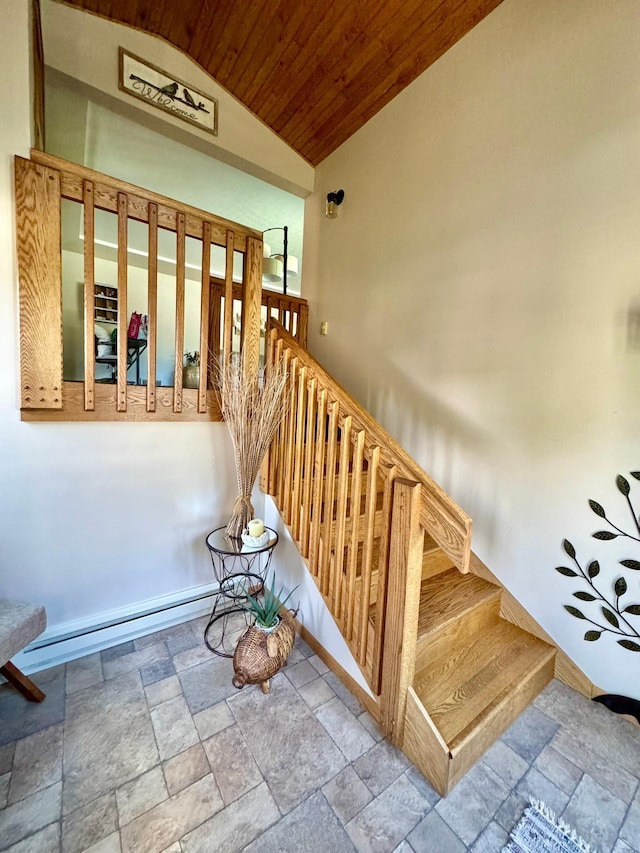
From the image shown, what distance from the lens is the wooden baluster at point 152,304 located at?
6.20ft

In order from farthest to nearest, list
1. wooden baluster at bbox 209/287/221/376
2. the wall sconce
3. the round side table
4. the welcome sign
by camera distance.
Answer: the wall sconce < wooden baluster at bbox 209/287/221/376 < the welcome sign < the round side table

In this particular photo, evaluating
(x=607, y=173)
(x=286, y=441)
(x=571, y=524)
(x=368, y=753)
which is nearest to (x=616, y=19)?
(x=607, y=173)

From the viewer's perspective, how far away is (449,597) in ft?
6.18

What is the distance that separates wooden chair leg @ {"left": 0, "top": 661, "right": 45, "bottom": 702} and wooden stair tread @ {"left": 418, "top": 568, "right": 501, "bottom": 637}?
177cm

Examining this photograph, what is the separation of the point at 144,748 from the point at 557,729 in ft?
5.84

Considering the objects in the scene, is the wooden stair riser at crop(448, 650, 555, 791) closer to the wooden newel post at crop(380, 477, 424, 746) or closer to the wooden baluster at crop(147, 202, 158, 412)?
the wooden newel post at crop(380, 477, 424, 746)

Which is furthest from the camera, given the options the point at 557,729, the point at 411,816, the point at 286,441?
the point at 286,441

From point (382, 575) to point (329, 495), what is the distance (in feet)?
1.40

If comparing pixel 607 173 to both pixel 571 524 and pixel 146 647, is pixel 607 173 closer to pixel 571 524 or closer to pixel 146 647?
pixel 571 524

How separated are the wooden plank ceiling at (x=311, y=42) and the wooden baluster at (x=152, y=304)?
1.63 meters

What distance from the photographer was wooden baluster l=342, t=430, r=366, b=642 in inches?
59.0

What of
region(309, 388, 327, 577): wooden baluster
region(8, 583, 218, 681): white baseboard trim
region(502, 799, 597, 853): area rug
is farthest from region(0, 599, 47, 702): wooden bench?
region(502, 799, 597, 853): area rug

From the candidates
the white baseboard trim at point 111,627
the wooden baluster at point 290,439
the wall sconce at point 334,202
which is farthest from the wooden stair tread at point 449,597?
the wall sconce at point 334,202

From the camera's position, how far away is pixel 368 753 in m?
1.40
